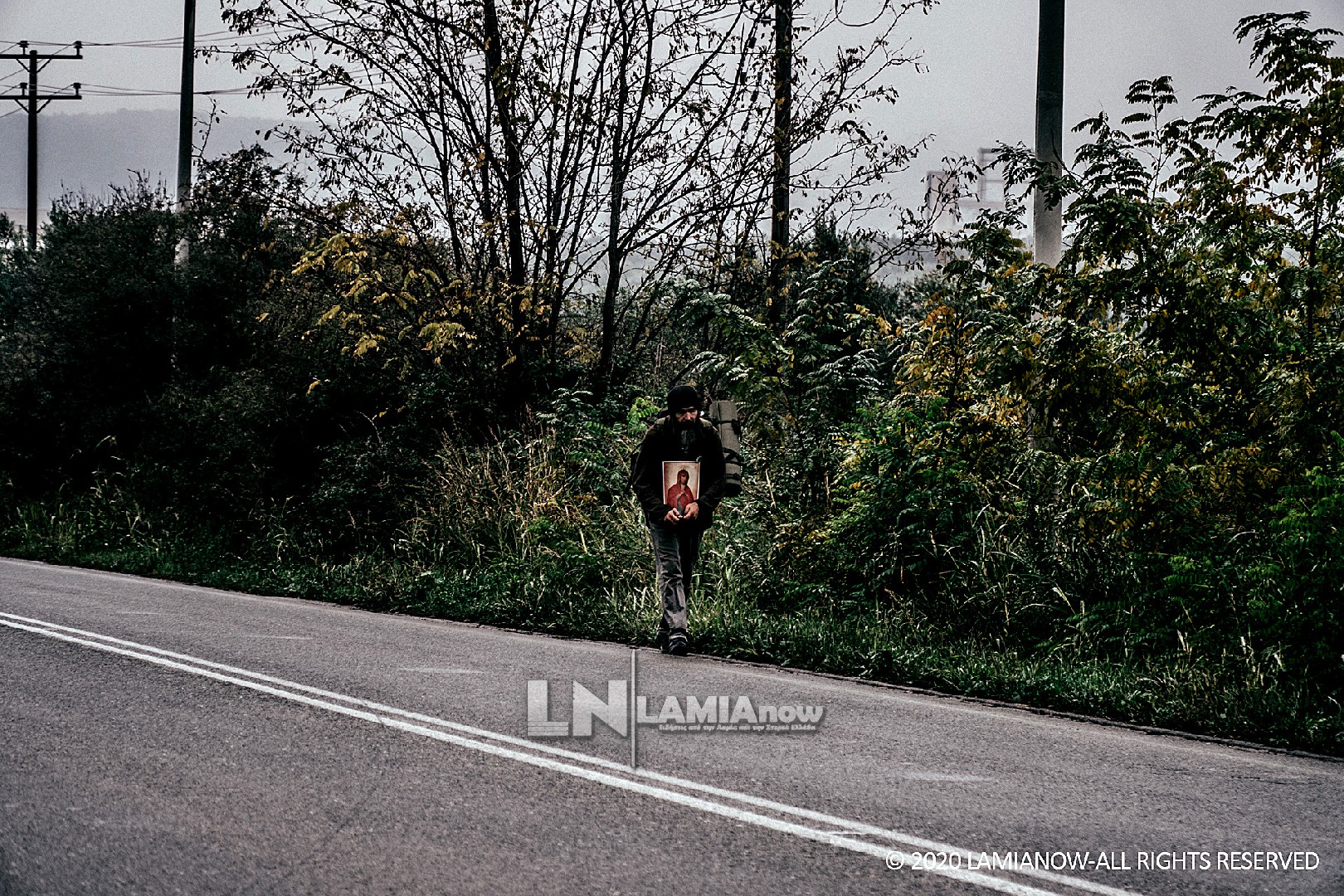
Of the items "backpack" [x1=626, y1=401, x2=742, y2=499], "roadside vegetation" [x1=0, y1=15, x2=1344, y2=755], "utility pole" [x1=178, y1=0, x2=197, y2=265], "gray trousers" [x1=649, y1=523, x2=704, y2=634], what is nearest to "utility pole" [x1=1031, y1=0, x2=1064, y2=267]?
"roadside vegetation" [x1=0, y1=15, x2=1344, y2=755]

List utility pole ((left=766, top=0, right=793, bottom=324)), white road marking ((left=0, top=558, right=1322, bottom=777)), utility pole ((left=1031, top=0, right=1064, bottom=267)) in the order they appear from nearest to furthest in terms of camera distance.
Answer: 1. white road marking ((left=0, top=558, right=1322, bottom=777))
2. utility pole ((left=1031, top=0, right=1064, bottom=267))
3. utility pole ((left=766, top=0, right=793, bottom=324))

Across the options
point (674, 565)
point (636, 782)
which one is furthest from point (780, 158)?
point (636, 782)

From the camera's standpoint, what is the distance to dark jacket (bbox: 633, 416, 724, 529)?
911 cm

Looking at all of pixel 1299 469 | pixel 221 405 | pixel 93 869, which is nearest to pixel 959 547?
pixel 1299 469

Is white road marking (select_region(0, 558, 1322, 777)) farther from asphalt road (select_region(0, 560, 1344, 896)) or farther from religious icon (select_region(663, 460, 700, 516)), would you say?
religious icon (select_region(663, 460, 700, 516))

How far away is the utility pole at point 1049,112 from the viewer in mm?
10688

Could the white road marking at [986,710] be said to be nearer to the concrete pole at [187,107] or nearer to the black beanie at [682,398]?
the black beanie at [682,398]

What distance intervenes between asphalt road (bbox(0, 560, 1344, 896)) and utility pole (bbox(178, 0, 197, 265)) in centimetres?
1457

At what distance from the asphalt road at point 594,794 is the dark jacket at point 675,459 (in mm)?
1642

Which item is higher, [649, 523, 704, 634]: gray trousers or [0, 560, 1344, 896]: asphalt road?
[649, 523, 704, 634]: gray trousers

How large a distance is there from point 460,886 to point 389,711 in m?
2.68

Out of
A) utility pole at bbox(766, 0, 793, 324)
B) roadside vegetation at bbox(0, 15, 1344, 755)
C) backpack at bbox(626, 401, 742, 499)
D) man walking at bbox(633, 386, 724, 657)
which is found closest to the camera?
roadside vegetation at bbox(0, 15, 1344, 755)

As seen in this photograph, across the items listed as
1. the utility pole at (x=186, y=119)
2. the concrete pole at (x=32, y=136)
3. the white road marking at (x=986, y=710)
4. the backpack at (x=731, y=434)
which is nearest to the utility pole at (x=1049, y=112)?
the backpack at (x=731, y=434)

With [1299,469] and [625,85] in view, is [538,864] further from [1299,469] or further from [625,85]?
[625,85]
